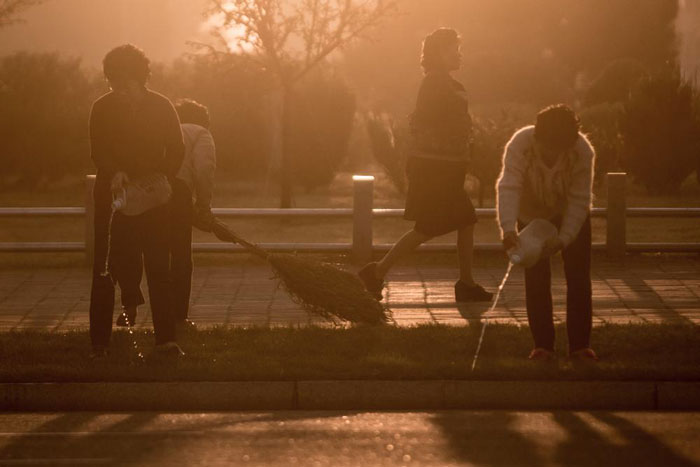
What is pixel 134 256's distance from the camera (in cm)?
781

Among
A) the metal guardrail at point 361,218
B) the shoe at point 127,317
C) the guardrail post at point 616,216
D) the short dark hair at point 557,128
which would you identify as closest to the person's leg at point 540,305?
the short dark hair at point 557,128

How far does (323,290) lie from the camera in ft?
28.8

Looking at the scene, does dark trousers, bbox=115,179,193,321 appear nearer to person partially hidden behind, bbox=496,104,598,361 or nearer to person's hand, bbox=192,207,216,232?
person's hand, bbox=192,207,216,232

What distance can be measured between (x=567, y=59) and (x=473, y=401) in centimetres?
5647

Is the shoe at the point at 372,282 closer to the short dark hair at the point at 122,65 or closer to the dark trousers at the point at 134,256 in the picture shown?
the dark trousers at the point at 134,256

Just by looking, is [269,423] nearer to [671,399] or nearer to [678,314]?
[671,399]

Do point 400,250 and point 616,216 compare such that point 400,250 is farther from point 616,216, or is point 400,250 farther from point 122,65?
point 616,216

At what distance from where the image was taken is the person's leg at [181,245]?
8.48 metres

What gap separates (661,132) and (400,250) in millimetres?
16993

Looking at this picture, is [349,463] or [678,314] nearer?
[349,463]

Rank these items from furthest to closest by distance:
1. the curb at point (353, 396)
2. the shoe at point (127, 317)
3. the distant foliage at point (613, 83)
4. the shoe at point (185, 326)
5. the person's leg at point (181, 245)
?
the distant foliage at point (613, 83), the shoe at point (127, 317), the shoe at point (185, 326), the person's leg at point (181, 245), the curb at point (353, 396)

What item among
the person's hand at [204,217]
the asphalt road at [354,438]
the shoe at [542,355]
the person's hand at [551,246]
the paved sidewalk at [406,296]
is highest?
the person's hand at [204,217]

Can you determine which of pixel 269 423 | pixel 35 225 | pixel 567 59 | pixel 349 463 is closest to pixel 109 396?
pixel 269 423

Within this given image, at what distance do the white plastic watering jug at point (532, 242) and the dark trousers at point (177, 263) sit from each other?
2.23 m
